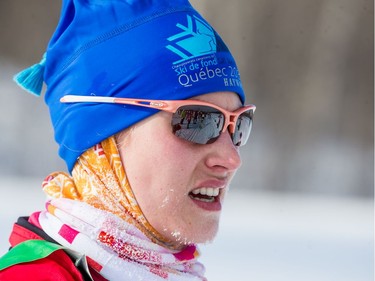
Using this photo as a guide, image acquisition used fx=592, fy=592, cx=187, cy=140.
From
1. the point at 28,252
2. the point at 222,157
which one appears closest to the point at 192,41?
the point at 222,157

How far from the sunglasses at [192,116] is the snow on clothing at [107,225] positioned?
0.40 ft

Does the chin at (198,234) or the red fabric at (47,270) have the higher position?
the chin at (198,234)

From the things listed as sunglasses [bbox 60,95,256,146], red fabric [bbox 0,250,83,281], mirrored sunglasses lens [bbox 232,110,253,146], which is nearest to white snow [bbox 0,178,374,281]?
mirrored sunglasses lens [bbox 232,110,253,146]

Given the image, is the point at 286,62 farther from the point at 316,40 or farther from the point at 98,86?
the point at 98,86

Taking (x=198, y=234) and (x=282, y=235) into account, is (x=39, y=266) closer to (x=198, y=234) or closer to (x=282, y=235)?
(x=198, y=234)

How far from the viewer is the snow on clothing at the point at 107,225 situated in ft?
4.52

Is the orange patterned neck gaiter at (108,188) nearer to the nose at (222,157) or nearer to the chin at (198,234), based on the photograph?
the chin at (198,234)

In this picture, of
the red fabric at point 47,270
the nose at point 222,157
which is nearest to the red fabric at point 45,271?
the red fabric at point 47,270

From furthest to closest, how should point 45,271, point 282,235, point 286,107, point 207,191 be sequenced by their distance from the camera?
point 286,107 → point 282,235 → point 207,191 → point 45,271

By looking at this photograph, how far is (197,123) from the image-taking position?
1.45 metres

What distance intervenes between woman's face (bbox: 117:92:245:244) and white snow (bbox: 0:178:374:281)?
1572 millimetres

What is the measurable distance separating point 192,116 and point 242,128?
18cm

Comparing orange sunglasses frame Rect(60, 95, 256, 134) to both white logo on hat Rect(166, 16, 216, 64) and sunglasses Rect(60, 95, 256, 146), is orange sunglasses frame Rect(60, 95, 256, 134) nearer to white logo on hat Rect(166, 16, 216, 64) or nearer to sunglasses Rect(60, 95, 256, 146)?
sunglasses Rect(60, 95, 256, 146)

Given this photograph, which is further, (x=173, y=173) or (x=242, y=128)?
(x=242, y=128)
